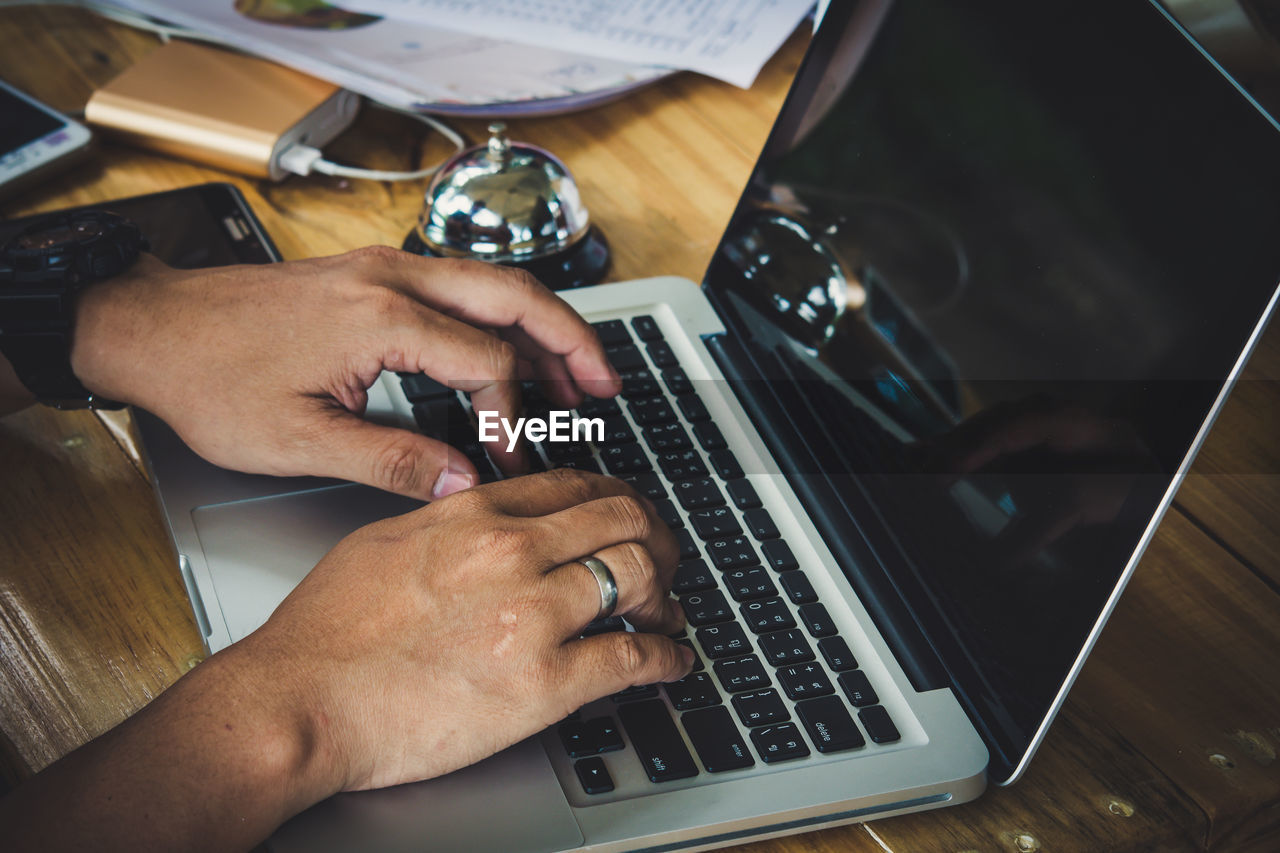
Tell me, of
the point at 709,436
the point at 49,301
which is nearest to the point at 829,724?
the point at 709,436

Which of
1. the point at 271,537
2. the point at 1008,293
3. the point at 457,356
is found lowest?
Result: the point at 271,537

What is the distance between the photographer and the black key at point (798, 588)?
615 mm

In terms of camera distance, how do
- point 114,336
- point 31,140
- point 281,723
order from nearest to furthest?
point 281,723 → point 114,336 → point 31,140

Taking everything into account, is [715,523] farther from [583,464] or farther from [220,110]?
[220,110]

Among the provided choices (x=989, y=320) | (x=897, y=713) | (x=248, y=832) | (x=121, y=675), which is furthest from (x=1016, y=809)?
(x=121, y=675)

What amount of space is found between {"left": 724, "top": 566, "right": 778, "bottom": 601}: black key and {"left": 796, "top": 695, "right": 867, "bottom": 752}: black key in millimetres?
75

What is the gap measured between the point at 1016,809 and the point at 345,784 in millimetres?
350

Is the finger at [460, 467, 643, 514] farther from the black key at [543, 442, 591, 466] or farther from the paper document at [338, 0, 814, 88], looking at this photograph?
the paper document at [338, 0, 814, 88]

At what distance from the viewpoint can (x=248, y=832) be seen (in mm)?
469

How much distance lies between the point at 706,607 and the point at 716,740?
0.09m

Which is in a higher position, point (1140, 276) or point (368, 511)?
point (1140, 276)

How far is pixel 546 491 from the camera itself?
599 mm

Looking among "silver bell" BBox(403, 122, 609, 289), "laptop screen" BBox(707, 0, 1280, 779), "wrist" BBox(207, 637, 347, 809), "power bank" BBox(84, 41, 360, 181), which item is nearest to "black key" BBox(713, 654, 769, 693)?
"laptop screen" BBox(707, 0, 1280, 779)

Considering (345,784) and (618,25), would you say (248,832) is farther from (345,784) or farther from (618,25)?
(618,25)
